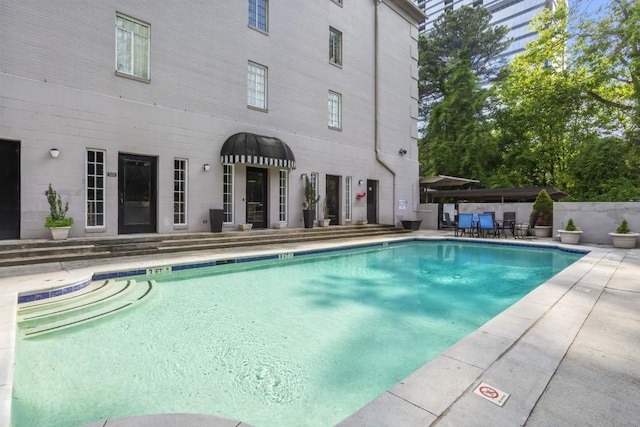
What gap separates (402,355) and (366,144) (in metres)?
12.5

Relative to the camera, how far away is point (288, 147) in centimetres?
1115

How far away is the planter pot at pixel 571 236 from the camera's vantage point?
10336 millimetres

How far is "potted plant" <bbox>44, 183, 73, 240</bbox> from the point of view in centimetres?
678

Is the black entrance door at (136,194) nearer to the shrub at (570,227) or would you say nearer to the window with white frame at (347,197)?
the window with white frame at (347,197)

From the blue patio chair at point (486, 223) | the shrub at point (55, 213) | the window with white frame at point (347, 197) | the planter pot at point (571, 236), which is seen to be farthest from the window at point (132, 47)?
the planter pot at point (571, 236)

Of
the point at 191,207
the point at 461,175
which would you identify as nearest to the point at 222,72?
the point at 191,207

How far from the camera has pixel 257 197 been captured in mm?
10930

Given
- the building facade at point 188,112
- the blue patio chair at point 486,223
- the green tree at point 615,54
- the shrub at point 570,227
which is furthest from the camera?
the green tree at point 615,54

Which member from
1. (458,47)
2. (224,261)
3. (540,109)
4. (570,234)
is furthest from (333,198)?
(458,47)

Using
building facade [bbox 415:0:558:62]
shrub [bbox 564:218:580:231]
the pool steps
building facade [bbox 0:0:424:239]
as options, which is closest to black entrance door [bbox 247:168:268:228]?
building facade [bbox 0:0:424:239]

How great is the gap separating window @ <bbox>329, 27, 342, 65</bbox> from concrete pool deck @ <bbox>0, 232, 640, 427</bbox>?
478 inches

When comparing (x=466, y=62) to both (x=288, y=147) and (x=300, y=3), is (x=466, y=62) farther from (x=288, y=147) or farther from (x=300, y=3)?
(x=288, y=147)

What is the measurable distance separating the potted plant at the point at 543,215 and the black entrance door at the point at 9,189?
15341mm

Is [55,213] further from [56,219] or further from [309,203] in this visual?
[309,203]
